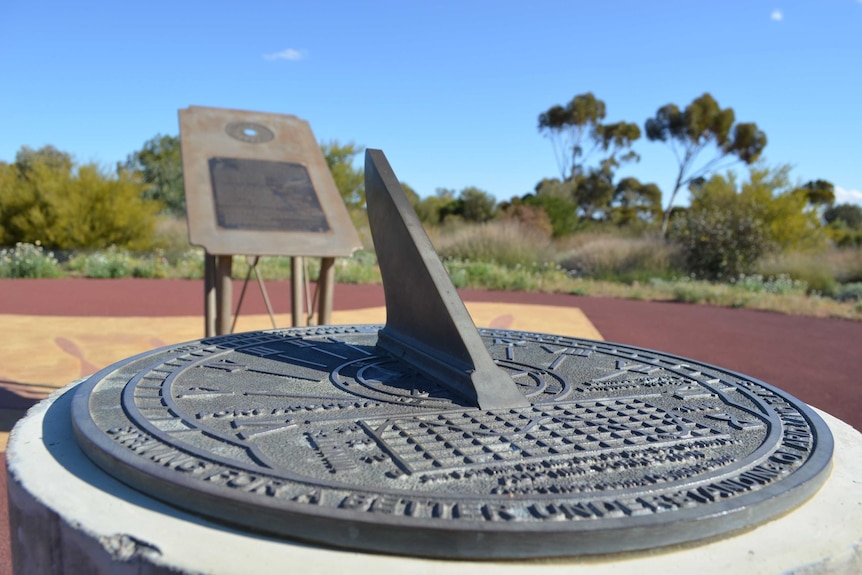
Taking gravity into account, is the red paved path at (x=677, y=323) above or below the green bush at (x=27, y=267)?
below

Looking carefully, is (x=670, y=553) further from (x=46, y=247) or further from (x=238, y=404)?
(x=46, y=247)

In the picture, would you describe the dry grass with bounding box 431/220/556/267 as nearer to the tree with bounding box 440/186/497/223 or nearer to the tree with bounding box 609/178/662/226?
the tree with bounding box 440/186/497/223

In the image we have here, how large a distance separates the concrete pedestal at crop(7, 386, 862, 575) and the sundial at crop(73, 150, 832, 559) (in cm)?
3

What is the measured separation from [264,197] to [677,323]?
6.46m

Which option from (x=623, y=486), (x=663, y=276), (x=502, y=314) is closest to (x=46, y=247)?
(x=502, y=314)

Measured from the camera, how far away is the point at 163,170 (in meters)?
28.5

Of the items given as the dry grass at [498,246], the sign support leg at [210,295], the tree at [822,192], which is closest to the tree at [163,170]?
the dry grass at [498,246]

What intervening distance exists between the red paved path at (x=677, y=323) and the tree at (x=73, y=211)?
4.17m

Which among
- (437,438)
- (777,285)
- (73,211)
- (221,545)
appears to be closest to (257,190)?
(437,438)

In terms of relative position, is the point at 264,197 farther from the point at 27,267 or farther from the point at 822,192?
the point at 822,192

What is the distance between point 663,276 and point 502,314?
26.5ft

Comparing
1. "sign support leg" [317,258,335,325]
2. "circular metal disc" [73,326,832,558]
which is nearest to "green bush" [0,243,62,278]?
"sign support leg" [317,258,335,325]

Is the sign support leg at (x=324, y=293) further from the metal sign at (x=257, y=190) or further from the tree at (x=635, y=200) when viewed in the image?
the tree at (x=635, y=200)

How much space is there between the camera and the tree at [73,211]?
14.8 metres
